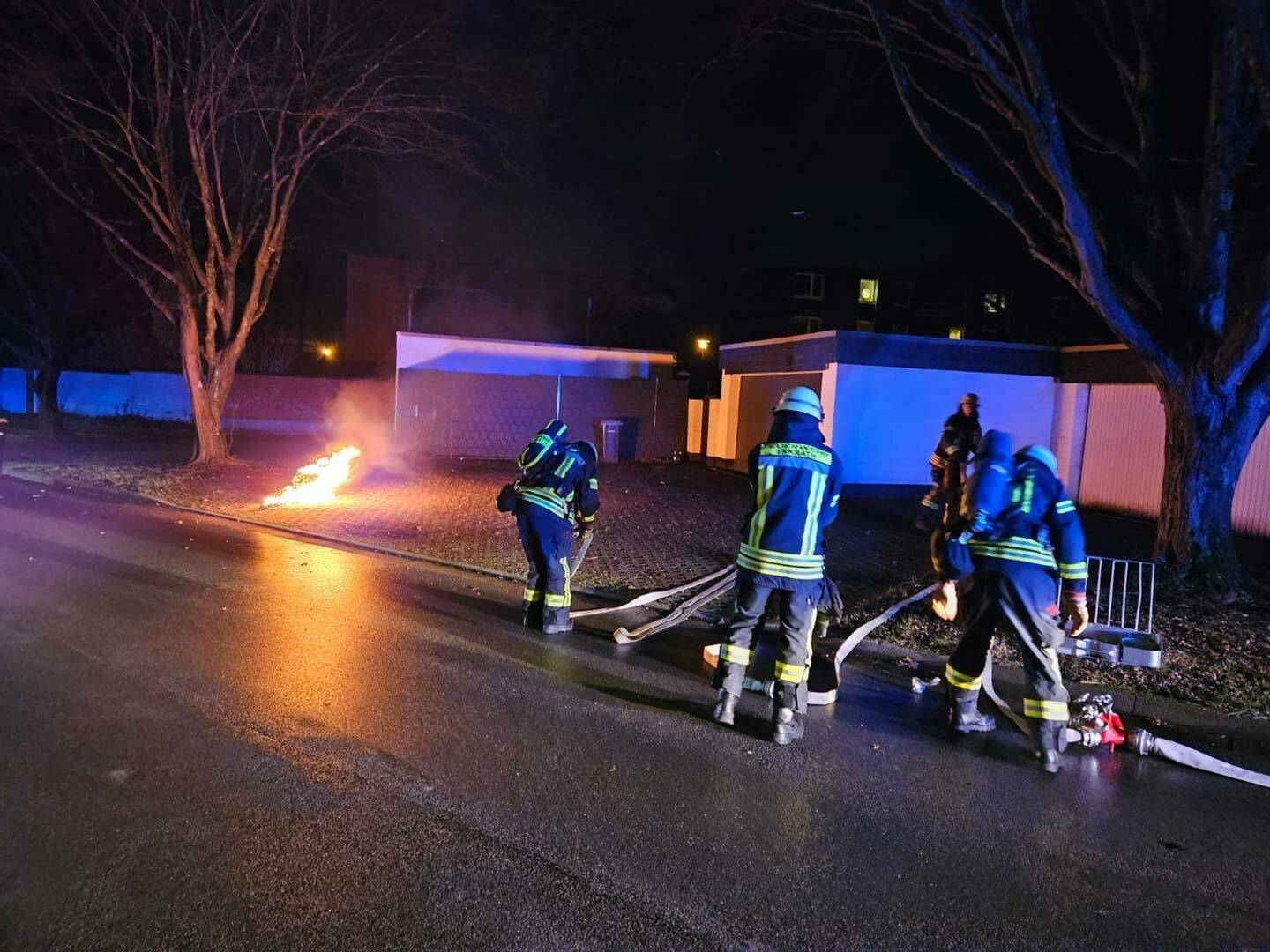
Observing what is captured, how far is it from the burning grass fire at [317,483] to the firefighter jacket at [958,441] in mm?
8928

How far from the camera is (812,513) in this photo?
16.3 feet

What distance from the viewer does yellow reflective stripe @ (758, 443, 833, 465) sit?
498 cm

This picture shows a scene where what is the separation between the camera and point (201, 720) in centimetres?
493

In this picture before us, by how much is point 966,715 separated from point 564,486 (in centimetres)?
325

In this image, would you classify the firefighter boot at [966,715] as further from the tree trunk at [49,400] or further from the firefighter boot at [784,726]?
the tree trunk at [49,400]

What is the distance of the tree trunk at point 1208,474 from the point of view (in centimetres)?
833

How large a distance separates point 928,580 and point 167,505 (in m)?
11.4

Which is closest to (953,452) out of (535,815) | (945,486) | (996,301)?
(945,486)

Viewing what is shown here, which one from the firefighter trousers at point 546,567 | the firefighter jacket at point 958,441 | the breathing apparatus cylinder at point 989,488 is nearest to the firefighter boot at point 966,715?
the breathing apparatus cylinder at point 989,488

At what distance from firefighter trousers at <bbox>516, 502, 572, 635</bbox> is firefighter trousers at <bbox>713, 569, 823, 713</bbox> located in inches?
84.1

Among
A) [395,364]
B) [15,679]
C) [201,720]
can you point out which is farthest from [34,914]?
[395,364]

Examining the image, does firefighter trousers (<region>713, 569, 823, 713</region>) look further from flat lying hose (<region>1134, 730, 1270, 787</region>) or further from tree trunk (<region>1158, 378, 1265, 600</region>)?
tree trunk (<region>1158, 378, 1265, 600</region>)

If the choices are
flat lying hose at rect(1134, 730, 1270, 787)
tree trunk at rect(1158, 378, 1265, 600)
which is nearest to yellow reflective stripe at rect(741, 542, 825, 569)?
flat lying hose at rect(1134, 730, 1270, 787)

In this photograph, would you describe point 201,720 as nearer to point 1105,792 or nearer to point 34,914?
point 34,914
